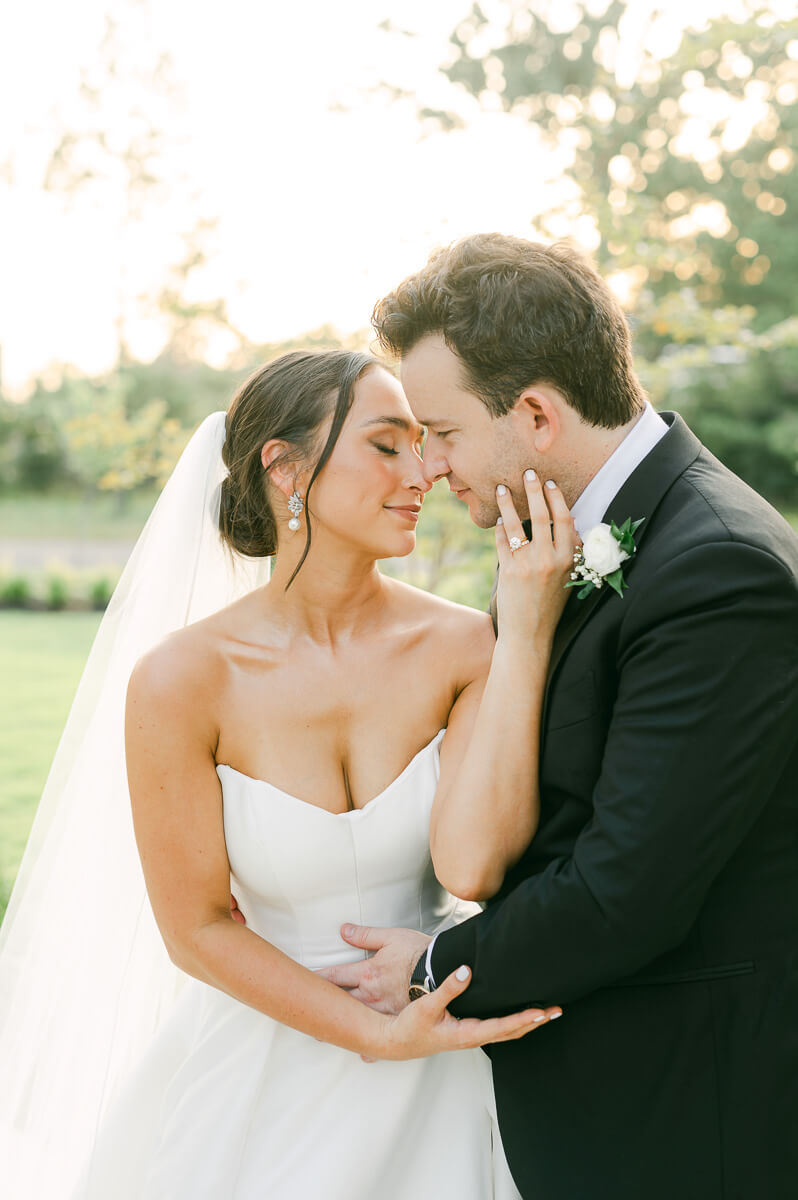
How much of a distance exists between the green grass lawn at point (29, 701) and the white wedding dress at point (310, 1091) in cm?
345

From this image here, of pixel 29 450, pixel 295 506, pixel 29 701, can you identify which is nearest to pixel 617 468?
pixel 295 506

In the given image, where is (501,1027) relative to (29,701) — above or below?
above

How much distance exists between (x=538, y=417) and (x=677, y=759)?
0.76 meters

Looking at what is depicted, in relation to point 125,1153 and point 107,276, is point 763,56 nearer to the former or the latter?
point 107,276

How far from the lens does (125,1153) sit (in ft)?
8.52

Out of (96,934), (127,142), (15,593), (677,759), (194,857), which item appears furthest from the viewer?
(127,142)

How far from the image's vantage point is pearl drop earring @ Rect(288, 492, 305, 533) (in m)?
2.57

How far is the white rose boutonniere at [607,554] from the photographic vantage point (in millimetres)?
1958

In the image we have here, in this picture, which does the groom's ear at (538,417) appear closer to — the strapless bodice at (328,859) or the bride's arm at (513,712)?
the bride's arm at (513,712)

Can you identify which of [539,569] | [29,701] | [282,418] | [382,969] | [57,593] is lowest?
[57,593]

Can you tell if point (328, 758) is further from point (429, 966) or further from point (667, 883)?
point (667, 883)

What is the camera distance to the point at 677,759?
177 centimetres

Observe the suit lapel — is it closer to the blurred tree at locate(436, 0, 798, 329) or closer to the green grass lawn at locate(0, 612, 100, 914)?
the green grass lawn at locate(0, 612, 100, 914)

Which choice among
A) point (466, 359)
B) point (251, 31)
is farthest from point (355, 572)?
point (251, 31)
